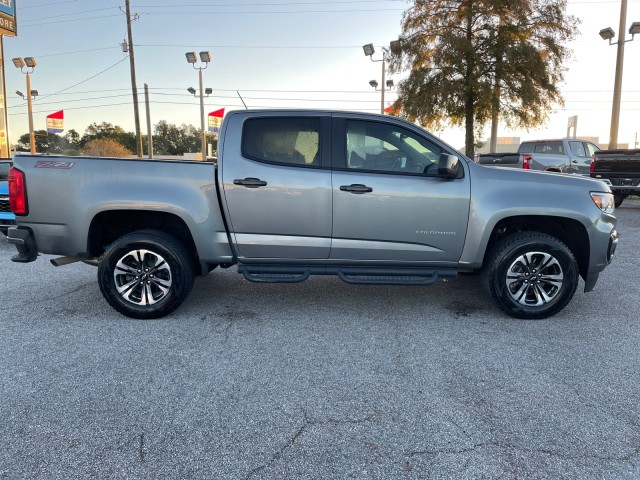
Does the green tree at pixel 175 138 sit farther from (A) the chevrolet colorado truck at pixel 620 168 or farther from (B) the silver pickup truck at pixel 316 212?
(B) the silver pickup truck at pixel 316 212

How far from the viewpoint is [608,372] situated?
10.6 feet

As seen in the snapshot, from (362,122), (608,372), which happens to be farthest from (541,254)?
(362,122)

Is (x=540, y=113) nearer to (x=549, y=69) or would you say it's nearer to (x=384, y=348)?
(x=549, y=69)

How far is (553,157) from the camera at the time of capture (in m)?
14.4

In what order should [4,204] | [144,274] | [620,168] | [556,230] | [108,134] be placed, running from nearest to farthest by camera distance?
1. [144,274]
2. [556,230]
3. [4,204]
4. [620,168]
5. [108,134]

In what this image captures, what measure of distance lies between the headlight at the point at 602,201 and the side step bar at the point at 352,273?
1.50 meters

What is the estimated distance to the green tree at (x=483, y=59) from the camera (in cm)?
1991

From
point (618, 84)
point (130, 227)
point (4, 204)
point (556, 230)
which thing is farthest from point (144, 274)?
point (618, 84)

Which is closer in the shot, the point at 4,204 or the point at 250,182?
the point at 250,182

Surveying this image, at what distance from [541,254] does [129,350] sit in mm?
3808

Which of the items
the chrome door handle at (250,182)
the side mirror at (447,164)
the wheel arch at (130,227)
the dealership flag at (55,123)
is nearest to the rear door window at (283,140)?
the chrome door handle at (250,182)

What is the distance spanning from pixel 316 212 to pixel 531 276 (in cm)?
216

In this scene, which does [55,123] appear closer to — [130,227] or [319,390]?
[130,227]

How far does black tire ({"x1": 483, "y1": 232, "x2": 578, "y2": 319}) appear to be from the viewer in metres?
4.23
